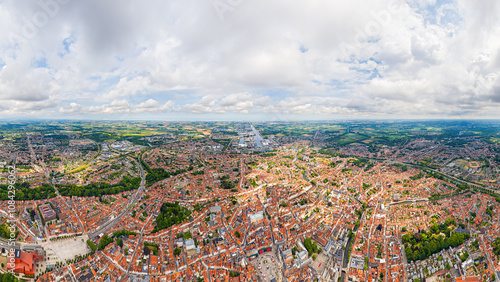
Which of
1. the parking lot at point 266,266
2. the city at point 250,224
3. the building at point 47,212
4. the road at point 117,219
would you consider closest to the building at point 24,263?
the city at point 250,224

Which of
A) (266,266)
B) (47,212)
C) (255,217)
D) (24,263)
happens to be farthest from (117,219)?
(266,266)

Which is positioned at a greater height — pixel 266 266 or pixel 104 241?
pixel 104 241

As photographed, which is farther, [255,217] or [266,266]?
[255,217]

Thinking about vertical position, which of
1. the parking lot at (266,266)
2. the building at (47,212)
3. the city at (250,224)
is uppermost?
the building at (47,212)

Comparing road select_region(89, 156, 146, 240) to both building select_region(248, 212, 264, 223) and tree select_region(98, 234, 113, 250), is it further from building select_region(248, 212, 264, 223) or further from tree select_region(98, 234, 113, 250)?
building select_region(248, 212, 264, 223)

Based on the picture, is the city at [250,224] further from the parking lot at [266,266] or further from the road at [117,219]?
the road at [117,219]

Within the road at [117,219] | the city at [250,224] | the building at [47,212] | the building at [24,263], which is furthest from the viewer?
the building at [47,212]

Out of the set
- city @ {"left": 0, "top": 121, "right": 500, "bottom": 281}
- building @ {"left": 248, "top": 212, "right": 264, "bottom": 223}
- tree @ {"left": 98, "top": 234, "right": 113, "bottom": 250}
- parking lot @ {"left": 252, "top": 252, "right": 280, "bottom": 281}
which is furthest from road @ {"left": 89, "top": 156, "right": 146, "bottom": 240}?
parking lot @ {"left": 252, "top": 252, "right": 280, "bottom": 281}

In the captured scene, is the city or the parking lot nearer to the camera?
the parking lot

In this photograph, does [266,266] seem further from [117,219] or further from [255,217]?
[117,219]
